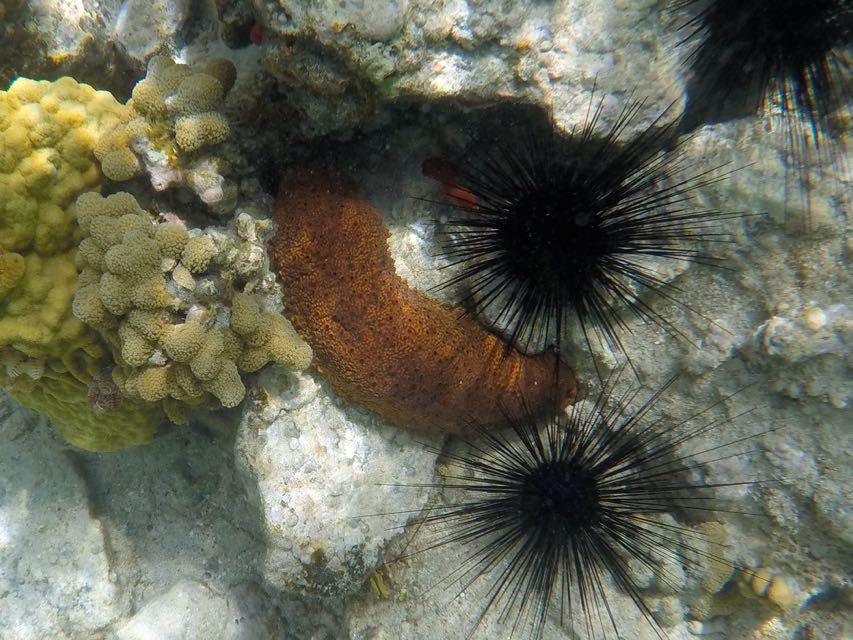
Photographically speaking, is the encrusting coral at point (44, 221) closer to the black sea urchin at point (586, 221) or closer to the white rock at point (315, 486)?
the white rock at point (315, 486)

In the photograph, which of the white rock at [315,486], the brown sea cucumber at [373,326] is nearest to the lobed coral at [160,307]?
the brown sea cucumber at [373,326]

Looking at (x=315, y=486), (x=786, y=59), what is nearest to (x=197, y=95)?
(x=315, y=486)

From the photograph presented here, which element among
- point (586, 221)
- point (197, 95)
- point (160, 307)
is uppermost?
point (586, 221)

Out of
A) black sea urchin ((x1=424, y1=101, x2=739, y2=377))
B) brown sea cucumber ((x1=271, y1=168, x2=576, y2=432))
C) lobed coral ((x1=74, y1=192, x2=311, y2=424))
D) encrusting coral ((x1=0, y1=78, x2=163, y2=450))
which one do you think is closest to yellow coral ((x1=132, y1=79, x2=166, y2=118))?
encrusting coral ((x1=0, y1=78, x2=163, y2=450))

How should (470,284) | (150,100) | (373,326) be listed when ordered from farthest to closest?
(470,284) → (373,326) → (150,100)

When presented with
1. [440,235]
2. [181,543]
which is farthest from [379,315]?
[181,543]

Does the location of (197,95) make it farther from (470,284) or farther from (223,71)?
(470,284)
